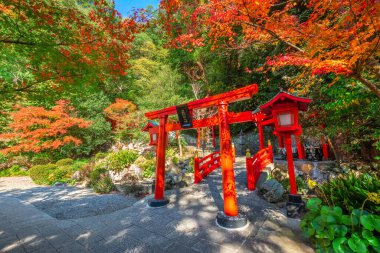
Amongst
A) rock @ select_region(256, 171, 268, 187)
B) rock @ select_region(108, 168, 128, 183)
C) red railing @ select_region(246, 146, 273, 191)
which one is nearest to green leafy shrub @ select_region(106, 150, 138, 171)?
rock @ select_region(108, 168, 128, 183)

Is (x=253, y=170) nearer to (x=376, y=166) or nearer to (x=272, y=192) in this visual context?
(x=272, y=192)

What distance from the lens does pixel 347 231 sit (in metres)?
2.23

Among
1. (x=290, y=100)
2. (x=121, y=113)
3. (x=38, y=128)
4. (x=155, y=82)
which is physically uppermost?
(x=155, y=82)

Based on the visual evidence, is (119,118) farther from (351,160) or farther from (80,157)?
(351,160)

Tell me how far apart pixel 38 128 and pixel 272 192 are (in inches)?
704

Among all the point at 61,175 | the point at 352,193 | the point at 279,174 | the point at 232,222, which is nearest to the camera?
the point at 352,193

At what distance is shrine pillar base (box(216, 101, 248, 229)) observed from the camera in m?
3.49

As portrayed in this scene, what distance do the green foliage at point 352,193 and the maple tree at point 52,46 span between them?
5.26 m

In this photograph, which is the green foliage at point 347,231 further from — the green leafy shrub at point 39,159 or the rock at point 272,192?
the green leafy shrub at point 39,159

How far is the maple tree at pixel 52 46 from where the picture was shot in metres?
2.89

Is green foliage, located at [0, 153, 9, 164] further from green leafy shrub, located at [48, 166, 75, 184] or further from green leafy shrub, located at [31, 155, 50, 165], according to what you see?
green leafy shrub, located at [48, 166, 75, 184]

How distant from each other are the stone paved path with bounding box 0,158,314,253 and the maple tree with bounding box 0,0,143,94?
309 cm

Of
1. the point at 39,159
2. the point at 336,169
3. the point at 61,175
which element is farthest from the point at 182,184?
the point at 39,159

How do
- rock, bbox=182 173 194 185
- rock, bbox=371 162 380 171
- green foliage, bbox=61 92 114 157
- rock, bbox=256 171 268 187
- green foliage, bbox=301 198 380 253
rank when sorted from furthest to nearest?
green foliage, bbox=61 92 114 157 → rock, bbox=182 173 194 185 → rock, bbox=256 171 268 187 → rock, bbox=371 162 380 171 → green foliage, bbox=301 198 380 253
